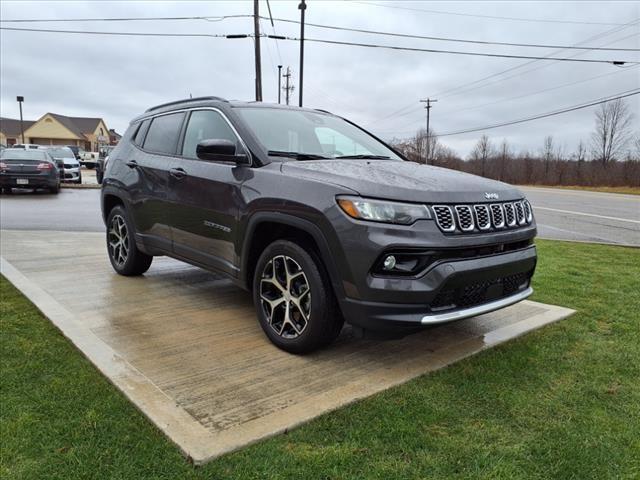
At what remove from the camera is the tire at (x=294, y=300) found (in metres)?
3.27

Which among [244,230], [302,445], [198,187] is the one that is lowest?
[302,445]

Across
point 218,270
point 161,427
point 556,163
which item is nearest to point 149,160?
point 218,270

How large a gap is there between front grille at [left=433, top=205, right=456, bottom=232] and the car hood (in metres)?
0.04

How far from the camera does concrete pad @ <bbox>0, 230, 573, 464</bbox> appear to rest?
275cm

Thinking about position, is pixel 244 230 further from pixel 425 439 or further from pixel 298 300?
pixel 425 439

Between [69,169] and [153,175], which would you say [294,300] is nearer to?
[153,175]

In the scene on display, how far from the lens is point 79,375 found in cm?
316

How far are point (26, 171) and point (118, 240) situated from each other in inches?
507

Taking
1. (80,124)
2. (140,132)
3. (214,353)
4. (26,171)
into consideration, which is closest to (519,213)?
(214,353)

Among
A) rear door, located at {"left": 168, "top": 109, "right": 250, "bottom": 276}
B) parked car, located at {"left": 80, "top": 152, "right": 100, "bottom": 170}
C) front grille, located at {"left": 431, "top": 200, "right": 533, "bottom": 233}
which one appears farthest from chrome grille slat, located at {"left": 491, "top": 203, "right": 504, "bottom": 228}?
parked car, located at {"left": 80, "top": 152, "right": 100, "bottom": 170}

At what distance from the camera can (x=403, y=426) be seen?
2.67 m

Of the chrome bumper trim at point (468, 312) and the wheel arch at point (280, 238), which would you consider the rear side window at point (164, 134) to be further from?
the chrome bumper trim at point (468, 312)

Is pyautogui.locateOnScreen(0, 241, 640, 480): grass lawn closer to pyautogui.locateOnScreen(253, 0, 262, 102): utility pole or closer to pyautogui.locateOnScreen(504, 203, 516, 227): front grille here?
pyautogui.locateOnScreen(504, 203, 516, 227): front grille

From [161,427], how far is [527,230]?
2.67 metres
